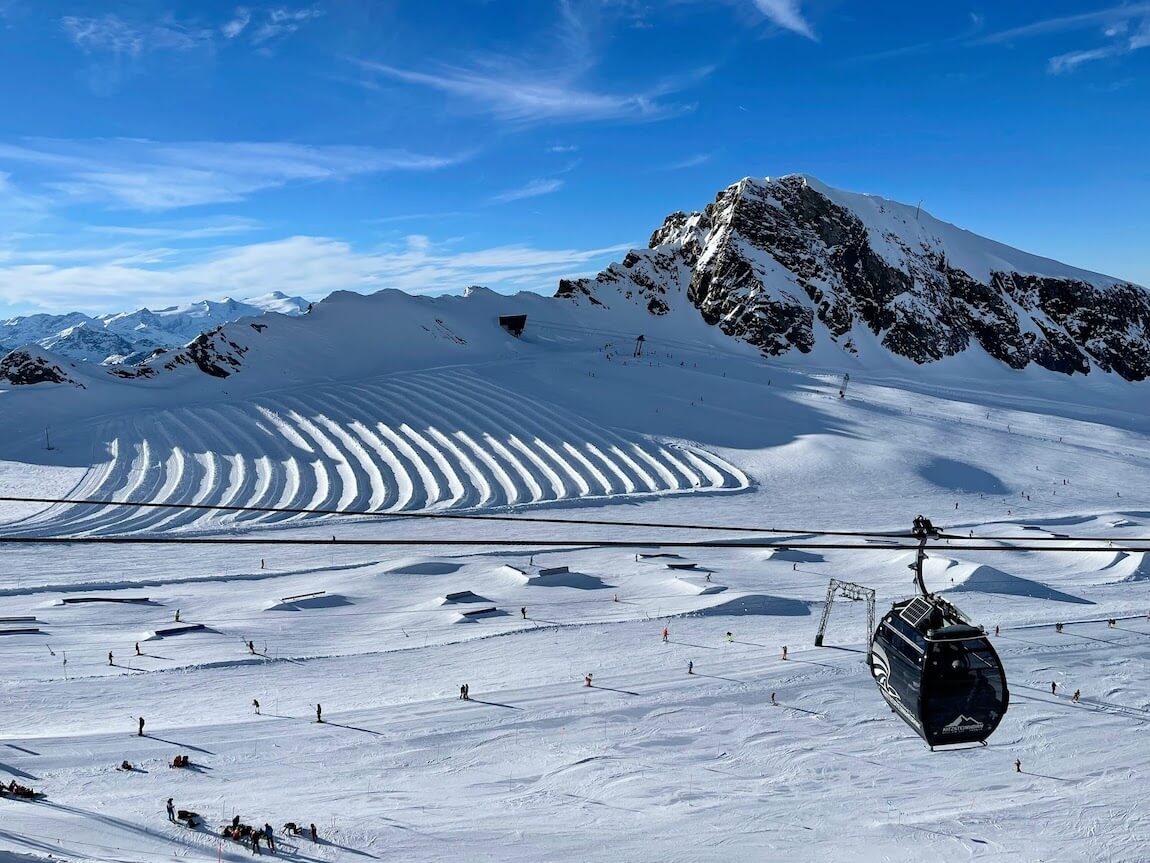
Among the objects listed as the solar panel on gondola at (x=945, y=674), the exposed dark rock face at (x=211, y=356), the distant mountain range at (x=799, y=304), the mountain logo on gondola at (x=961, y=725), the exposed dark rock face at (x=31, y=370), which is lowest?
the mountain logo on gondola at (x=961, y=725)

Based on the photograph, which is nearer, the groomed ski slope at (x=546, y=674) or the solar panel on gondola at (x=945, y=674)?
the solar panel on gondola at (x=945, y=674)

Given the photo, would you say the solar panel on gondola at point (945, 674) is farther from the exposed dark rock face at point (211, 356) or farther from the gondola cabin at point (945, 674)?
the exposed dark rock face at point (211, 356)

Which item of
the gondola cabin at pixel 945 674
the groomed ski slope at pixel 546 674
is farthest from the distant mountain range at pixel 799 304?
the gondola cabin at pixel 945 674

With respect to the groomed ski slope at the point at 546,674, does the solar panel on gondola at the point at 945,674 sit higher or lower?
higher

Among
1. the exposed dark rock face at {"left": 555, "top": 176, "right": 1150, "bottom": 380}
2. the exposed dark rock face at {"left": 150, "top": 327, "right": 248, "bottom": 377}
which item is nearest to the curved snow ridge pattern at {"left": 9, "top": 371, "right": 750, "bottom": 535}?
the exposed dark rock face at {"left": 150, "top": 327, "right": 248, "bottom": 377}

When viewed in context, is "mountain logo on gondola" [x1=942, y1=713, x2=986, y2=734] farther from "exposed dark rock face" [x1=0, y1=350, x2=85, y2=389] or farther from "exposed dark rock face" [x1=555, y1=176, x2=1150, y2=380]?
"exposed dark rock face" [x1=555, y1=176, x2=1150, y2=380]

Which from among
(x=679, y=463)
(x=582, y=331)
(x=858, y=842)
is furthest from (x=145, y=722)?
(x=582, y=331)

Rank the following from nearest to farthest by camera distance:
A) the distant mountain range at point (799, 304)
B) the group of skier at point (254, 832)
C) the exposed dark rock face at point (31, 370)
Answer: the group of skier at point (254, 832) < the exposed dark rock face at point (31, 370) < the distant mountain range at point (799, 304)
